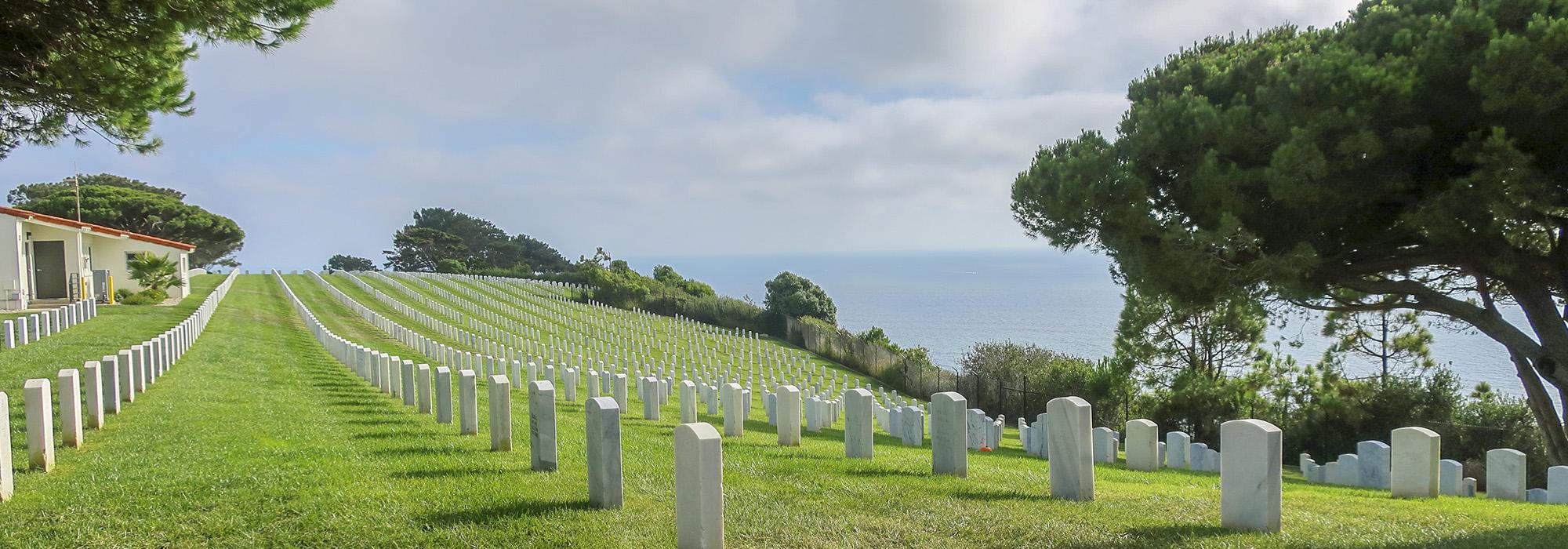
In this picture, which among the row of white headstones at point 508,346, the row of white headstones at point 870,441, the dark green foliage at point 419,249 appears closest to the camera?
the row of white headstones at point 870,441

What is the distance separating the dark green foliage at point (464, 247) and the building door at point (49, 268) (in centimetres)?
5304

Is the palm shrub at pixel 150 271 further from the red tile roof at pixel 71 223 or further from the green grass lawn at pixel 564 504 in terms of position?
the green grass lawn at pixel 564 504

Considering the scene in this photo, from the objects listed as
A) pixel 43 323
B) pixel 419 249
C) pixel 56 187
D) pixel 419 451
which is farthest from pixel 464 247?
pixel 419 451

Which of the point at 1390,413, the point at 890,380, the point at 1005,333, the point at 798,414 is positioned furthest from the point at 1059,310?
the point at 798,414

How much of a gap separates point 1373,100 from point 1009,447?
26.9 ft

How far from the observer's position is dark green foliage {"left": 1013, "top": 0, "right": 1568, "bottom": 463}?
930 cm

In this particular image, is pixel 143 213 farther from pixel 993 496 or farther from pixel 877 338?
pixel 993 496

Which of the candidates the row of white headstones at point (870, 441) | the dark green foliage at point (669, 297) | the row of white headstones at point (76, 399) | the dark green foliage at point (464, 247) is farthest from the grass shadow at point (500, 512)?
the dark green foliage at point (464, 247)

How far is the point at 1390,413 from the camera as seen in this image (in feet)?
68.0

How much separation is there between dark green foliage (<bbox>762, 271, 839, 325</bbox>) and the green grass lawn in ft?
153

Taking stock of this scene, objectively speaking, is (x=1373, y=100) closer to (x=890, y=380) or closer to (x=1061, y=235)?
(x=1061, y=235)

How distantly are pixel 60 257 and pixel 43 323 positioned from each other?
17.6 meters

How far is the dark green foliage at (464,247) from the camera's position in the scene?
91.4m

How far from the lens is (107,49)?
7.13 meters
